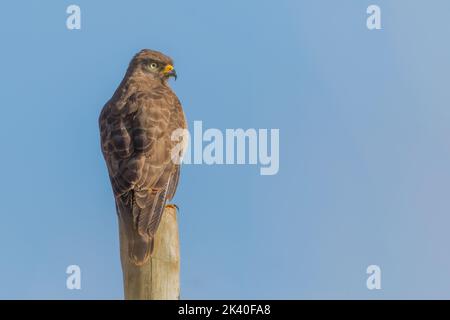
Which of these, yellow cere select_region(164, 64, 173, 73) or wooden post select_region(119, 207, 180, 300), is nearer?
wooden post select_region(119, 207, 180, 300)

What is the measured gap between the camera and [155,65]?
9.80 m

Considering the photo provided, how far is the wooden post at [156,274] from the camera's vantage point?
6207 mm

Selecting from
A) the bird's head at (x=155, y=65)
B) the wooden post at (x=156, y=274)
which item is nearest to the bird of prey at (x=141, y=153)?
the wooden post at (x=156, y=274)

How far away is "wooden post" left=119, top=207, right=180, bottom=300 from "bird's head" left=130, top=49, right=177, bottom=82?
11.8ft

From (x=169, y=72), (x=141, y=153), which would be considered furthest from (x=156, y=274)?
(x=169, y=72)

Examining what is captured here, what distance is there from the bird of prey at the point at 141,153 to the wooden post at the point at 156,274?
78 mm

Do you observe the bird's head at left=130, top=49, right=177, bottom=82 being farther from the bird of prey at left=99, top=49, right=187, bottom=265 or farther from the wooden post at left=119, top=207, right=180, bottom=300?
the wooden post at left=119, top=207, right=180, bottom=300

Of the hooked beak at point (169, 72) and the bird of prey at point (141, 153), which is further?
the hooked beak at point (169, 72)

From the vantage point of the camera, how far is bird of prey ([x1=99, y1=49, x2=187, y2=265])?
6.99 meters

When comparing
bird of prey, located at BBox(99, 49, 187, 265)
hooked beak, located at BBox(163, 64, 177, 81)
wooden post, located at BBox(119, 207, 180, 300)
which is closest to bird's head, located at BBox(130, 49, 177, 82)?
hooked beak, located at BBox(163, 64, 177, 81)

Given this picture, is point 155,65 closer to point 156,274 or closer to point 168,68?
point 168,68

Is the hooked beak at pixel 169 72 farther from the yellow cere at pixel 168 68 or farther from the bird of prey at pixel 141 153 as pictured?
the bird of prey at pixel 141 153
